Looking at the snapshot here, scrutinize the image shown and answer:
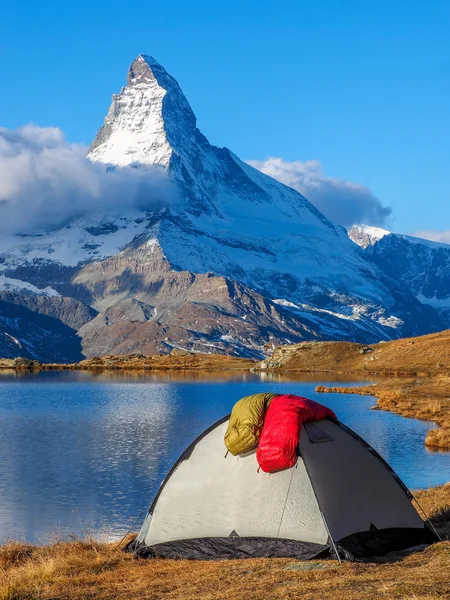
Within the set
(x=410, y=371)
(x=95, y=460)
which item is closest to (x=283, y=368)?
(x=410, y=371)

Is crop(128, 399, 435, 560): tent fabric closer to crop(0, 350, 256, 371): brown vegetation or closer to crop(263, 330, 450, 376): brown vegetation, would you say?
crop(263, 330, 450, 376): brown vegetation

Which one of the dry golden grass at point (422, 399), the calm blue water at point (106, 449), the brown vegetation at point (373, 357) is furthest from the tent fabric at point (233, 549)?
the brown vegetation at point (373, 357)

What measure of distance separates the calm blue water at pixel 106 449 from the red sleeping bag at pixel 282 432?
8.26 m

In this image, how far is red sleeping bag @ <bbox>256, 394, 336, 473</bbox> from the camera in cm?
2014

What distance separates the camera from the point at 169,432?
57375 millimetres

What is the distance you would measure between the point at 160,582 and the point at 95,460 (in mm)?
27276

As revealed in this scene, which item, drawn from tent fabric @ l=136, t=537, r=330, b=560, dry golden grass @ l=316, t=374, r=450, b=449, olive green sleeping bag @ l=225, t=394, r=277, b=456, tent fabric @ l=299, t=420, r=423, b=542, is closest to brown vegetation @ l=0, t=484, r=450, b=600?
tent fabric @ l=136, t=537, r=330, b=560

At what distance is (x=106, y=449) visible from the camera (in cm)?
4841

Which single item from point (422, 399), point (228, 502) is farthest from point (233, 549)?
point (422, 399)

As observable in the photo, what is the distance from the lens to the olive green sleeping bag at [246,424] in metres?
20.8

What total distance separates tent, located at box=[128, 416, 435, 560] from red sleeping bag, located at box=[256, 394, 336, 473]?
0.27 m

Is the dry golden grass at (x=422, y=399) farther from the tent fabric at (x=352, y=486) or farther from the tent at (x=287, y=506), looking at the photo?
the tent at (x=287, y=506)

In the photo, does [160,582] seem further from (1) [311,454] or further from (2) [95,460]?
(2) [95,460]

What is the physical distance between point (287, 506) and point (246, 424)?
236 centimetres
